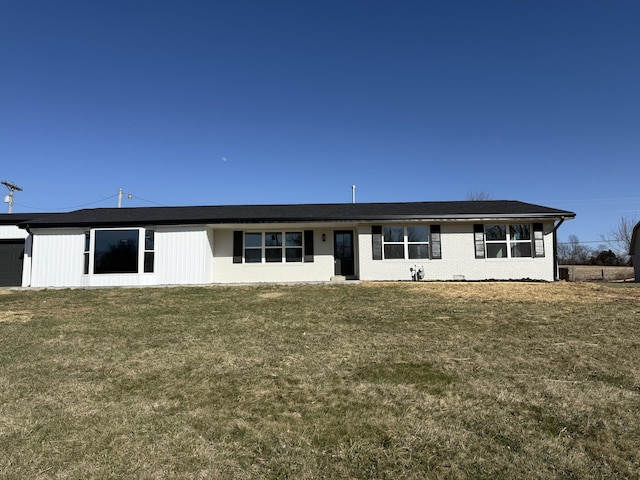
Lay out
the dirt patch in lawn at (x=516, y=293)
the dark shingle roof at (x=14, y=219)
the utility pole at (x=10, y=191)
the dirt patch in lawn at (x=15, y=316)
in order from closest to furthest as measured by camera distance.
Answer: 1. the dirt patch in lawn at (x=15, y=316)
2. the dirt patch in lawn at (x=516, y=293)
3. the dark shingle roof at (x=14, y=219)
4. the utility pole at (x=10, y=191)

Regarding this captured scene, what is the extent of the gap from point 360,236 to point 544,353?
33.6 feet

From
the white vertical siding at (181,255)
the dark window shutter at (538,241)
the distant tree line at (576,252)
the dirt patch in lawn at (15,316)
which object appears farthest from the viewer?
the distant tree line at (576,252)

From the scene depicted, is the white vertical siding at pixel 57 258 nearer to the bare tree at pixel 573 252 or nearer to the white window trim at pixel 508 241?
the white window trim at pixel 508 241

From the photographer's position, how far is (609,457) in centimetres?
257

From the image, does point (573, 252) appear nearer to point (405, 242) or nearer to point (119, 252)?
point (405, 242)

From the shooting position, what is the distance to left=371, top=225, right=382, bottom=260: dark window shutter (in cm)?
1500

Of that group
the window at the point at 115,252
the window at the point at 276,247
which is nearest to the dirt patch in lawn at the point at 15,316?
the window at the point at 115,252

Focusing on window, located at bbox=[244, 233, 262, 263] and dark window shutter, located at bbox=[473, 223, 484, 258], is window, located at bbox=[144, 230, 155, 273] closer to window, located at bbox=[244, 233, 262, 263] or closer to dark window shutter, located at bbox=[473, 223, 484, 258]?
window, located at bbox=[244, 233, 262, 263]

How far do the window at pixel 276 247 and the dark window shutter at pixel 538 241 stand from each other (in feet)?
29.4

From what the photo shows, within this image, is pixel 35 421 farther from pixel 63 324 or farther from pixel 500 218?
pixel 500 218

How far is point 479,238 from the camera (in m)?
15.0

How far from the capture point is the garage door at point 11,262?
1575 centimetres

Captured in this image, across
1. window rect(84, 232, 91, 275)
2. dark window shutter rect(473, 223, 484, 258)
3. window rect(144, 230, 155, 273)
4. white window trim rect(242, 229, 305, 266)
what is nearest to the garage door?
window rect(84, 232, 91, 275)

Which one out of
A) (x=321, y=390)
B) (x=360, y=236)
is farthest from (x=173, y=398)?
(x=360, y=236)
